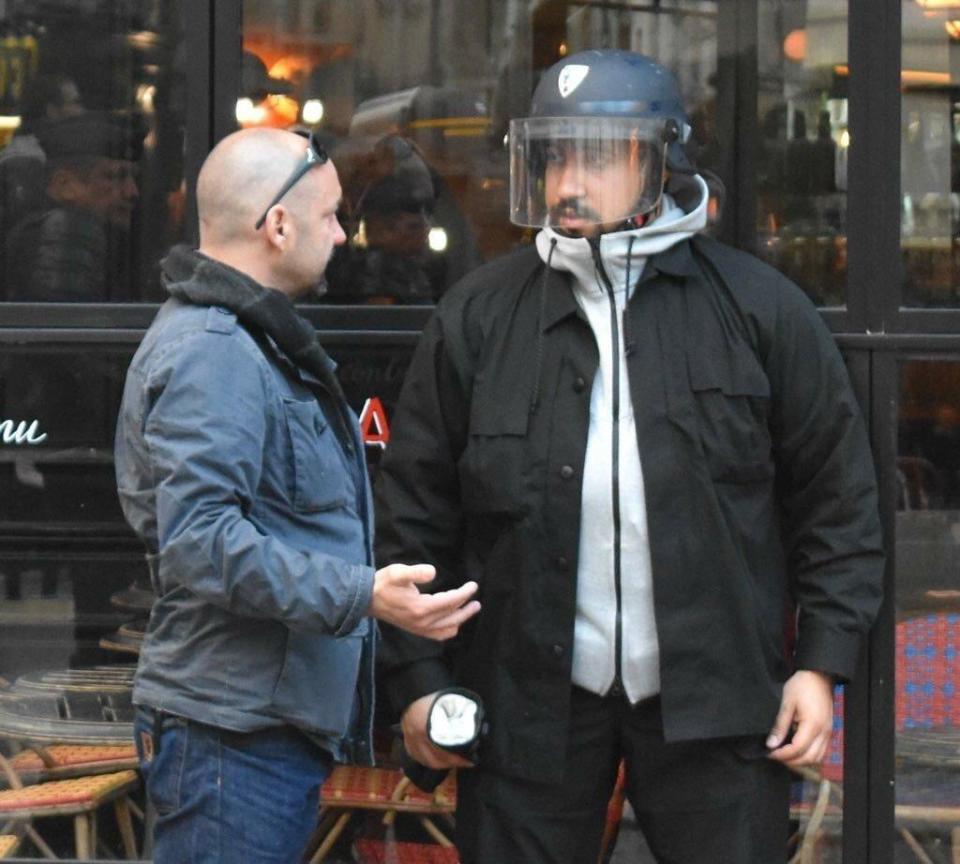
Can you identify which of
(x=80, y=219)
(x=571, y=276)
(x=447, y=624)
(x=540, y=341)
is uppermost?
(x=80, y=219)

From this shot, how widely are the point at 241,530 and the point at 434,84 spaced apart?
146cm

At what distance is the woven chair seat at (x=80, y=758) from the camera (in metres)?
3.92

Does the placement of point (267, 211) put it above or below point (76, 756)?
above

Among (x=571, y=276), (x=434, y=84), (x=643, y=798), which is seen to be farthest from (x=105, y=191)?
(x=643, y=798)

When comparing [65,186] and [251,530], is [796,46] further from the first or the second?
[251,530]

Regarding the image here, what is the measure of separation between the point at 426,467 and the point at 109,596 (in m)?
1.03

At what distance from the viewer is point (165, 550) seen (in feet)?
8.70

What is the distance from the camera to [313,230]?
114 inches

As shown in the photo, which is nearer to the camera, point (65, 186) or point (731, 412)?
point (731, 412)

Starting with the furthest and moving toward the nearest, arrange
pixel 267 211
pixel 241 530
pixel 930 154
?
pixel 930 154, pixel 267 211, pixel 241 530

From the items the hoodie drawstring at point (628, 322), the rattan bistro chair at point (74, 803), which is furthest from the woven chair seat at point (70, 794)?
the hoodie drawstring at point (628, 322)

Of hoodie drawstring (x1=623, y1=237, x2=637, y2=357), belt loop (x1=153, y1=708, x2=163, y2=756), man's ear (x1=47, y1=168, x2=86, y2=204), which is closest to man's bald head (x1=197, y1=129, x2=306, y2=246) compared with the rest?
hoodie drawstring (x1=623, y1=237, x2=637, y2=357)

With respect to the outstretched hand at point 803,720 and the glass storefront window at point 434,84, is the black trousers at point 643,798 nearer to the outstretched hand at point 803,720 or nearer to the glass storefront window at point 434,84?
the outstretched hand at point 803,720

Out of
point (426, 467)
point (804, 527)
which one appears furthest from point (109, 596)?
point (804, 527)
